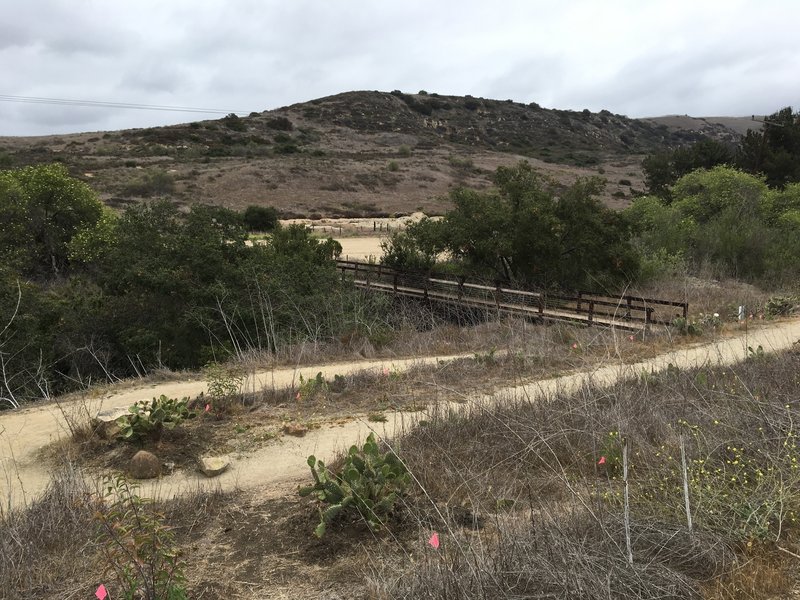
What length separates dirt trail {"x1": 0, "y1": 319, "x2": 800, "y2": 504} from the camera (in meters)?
5.66

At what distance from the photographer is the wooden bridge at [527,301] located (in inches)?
548

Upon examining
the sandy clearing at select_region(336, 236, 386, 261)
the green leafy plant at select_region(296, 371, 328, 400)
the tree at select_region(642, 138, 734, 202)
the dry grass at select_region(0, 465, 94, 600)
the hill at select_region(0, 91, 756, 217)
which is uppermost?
the hill at select_region(0, 91, 756, 217)

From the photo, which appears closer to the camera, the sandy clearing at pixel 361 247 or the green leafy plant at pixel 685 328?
the green leafy plant at pixel 685 328

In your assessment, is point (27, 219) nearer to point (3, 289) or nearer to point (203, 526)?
point (3, 289)

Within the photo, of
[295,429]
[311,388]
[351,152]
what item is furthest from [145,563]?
[351,152]

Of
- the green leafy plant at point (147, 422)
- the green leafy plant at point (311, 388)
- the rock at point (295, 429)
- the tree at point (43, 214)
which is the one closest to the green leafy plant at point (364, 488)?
the rock at point (295, 429)

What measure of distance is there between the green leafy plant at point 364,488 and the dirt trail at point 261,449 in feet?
3.89

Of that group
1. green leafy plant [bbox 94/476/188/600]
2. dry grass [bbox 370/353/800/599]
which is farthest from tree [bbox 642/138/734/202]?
green leafy plant [bbox 94/476/188/600]

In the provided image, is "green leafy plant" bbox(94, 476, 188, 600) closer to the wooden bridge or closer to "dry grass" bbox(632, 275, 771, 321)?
the wooden bridge

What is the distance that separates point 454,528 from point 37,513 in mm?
3177

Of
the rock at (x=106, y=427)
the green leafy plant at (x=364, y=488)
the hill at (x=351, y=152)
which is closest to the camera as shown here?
the green leafy plant at (x=364, y=488)

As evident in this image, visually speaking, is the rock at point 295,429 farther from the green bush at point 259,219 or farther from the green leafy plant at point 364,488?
the green bush at point 259,219

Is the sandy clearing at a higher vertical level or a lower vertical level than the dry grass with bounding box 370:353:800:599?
higher

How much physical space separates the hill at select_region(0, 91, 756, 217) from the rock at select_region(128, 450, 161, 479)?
73.0ft
